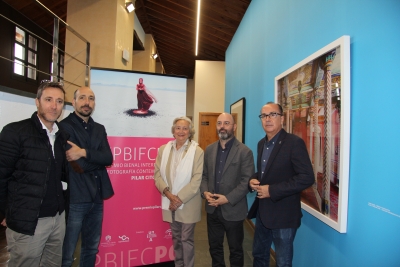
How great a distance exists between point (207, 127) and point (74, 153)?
21.0 ft

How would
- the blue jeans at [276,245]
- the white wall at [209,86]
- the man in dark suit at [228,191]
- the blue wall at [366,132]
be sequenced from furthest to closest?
1. the white wall at [209,86]
2. the man in dark suit at [228,191]
3. the blue jeans at [276,245]
4. the blue wall at [366,132]


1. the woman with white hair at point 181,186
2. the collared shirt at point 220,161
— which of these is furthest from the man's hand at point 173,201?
the collared shirt at point 220,161

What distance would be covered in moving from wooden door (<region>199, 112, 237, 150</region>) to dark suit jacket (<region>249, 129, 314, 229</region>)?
6024 mm

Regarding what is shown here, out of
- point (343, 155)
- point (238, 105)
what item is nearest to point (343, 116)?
point (343, 155)

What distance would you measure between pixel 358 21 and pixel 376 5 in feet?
0.45

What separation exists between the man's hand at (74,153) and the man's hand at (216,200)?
108 centimetres

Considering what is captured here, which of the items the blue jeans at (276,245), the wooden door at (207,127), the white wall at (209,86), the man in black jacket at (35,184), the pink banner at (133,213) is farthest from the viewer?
the wooden door at (207,127)

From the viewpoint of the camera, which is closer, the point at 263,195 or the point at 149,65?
the point at 263,195

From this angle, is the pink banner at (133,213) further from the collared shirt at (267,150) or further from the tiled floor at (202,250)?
the collared shirt at (267,150)

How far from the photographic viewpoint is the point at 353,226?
1.43 metres

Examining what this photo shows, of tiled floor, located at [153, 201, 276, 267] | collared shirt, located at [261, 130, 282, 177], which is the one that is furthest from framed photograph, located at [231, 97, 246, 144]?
collared shirt, located at [261, 130, 282, 177]

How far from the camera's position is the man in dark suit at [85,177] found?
1808 millimetres

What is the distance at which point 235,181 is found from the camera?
2.10 m

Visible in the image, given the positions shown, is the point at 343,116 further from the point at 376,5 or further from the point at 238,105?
the point at 238,105
